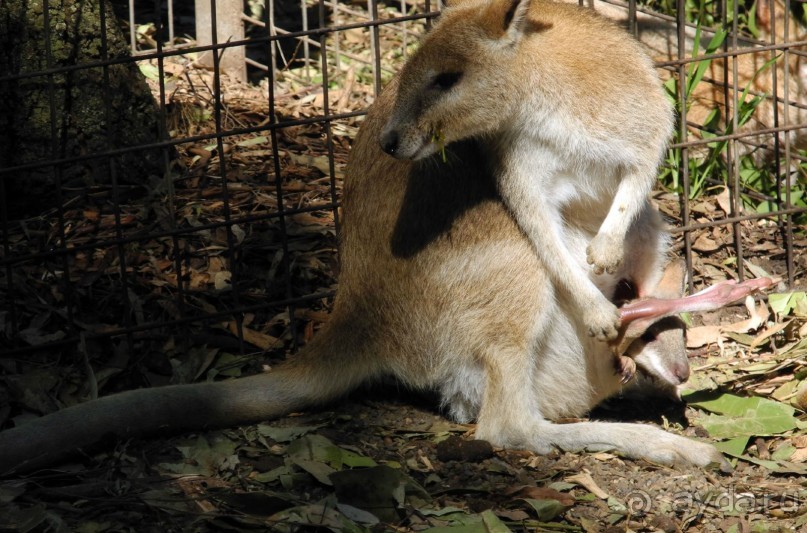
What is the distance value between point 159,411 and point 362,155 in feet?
3.98

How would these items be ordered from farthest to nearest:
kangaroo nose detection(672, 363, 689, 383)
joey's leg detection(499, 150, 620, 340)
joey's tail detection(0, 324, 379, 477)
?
kangaroo nose detection(672, 363, 689, 383)
joey's leg detection(499, 150, 620, 340)
joey's tail detection(0, 324, 379, 477)

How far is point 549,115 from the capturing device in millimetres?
3619

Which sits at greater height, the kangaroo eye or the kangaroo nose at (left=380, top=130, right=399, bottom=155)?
the kangaroo eye

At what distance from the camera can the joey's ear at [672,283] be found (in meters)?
4.11

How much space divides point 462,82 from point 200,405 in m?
1.43

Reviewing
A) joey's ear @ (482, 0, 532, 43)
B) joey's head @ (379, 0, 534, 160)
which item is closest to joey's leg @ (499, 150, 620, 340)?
joey's head @ (379, 0, 534, 160)

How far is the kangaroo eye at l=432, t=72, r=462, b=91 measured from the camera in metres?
3.56

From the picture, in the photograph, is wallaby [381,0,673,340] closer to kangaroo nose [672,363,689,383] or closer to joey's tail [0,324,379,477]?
kangaroo nose [672,363,689,383]

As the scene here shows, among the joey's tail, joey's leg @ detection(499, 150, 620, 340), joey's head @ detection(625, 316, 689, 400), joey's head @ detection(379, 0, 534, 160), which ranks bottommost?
the joey's tail

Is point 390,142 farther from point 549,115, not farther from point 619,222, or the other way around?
point 619,222

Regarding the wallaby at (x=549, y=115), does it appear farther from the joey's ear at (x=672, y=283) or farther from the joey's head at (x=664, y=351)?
the joey's ear at (x=672, y=283)

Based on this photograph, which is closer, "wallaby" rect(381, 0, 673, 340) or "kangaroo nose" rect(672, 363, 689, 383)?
"wallaby" rect(381, 0, 673, 340)

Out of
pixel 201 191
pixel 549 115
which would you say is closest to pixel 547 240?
pixel 549 115

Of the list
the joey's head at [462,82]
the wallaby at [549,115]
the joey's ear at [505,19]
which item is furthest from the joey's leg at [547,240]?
the joey's ear at [505,19]
